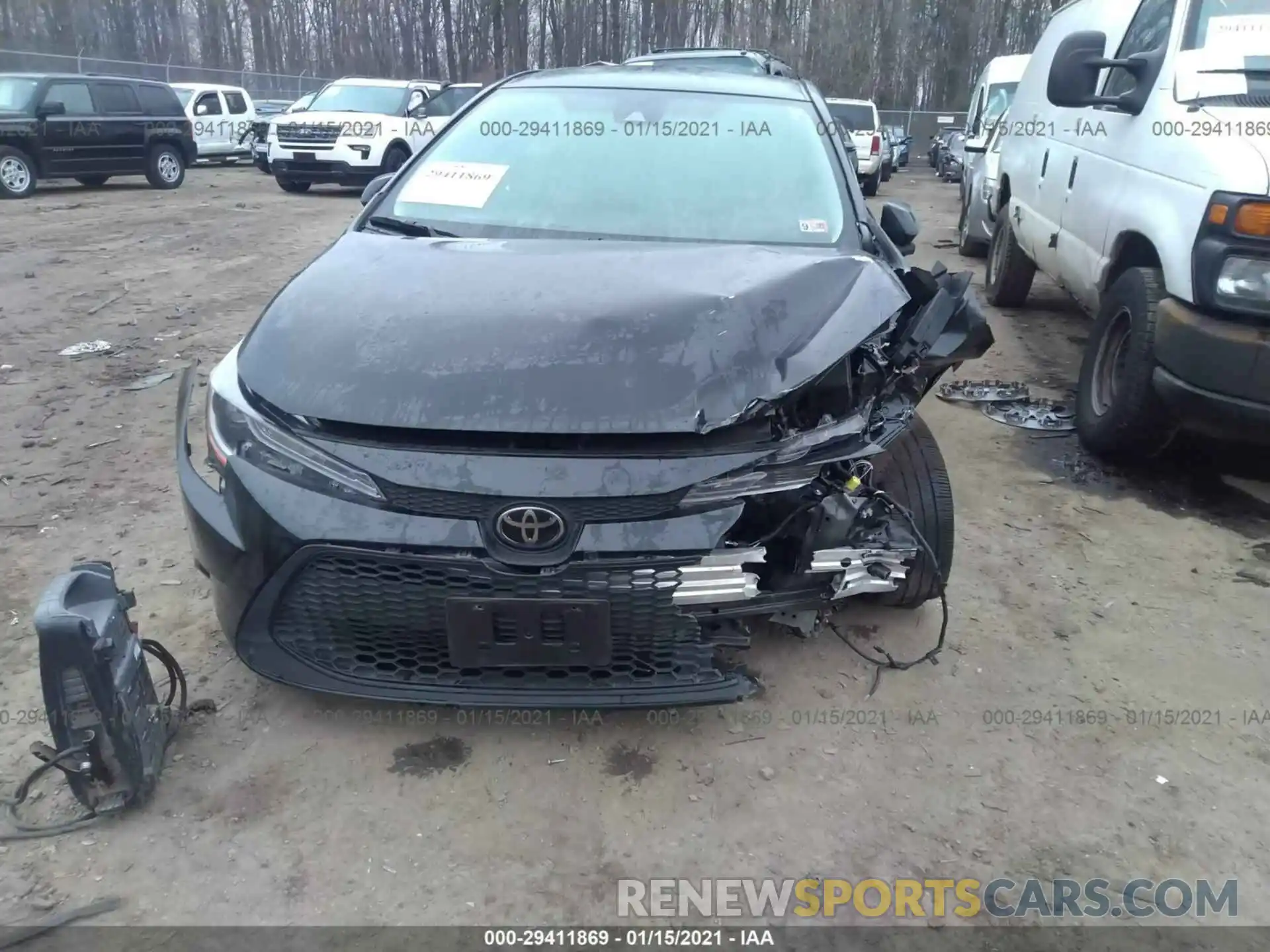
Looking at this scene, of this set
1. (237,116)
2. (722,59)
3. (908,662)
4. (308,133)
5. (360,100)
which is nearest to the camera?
(908,662)

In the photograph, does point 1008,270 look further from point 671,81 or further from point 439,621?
point 439,621

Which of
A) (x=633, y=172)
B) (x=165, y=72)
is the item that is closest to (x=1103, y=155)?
(x=633, y=172)

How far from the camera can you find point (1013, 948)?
185 cm

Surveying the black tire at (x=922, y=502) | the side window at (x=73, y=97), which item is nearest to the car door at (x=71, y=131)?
the side window at (x=73, y=97)

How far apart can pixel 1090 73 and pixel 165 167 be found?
49.5ft

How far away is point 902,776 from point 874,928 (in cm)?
48

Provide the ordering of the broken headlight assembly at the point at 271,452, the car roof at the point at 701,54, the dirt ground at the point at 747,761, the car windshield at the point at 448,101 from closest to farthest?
the dirt ground at the point at 747,761, the broken headlight assembly at the point at 271,452, the car roof at the point at 701,54, the car windshield at the point at 448,101

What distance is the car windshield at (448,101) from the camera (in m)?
15.9

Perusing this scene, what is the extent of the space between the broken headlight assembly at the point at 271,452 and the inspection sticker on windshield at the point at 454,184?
1.11 m

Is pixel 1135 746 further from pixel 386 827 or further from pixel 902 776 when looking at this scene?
pixel 386 827

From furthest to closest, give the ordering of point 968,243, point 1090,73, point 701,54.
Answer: point 701,54
point 968,243
point 1090,73

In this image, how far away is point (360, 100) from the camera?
48.0 feet

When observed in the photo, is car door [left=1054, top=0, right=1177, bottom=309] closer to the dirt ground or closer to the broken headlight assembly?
the dirt ground

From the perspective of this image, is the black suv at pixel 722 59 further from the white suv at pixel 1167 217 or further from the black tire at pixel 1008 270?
the white suv at pixel 1167 217
